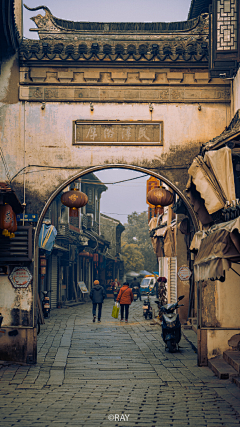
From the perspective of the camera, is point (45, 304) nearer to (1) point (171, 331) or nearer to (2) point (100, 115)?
(1) point (171, 331)

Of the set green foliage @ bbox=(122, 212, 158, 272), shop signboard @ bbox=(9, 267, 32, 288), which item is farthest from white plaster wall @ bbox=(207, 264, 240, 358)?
green foliage @ bbox=(122, 212, 158, 272)

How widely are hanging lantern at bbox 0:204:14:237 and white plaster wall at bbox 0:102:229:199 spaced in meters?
1.66

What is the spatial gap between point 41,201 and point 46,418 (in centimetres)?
577

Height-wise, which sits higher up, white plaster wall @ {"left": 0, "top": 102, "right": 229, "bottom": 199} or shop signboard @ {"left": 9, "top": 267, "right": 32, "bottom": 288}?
white plaster wall @ {"left": 0, "top": 102, "right": 229, "bottom": 199}

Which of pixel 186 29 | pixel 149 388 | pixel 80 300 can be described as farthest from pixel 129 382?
pixel 80 300

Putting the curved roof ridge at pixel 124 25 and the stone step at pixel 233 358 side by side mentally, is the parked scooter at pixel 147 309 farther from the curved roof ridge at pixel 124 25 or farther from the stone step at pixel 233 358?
the curved roof ridge at pixel 124 25

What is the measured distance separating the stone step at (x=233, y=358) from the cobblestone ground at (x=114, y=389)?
436mm

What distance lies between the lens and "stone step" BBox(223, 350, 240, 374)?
9094 mm

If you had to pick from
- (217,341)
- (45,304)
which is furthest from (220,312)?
(45,304)

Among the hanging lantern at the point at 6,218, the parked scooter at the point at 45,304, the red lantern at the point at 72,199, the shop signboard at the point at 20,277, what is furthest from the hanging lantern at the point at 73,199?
the parked scooter at the point at 45,304

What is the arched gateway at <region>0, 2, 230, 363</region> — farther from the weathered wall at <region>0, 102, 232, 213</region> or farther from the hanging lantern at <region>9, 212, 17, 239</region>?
the hanging lantern at <region>9, 212, 17, 239</region>

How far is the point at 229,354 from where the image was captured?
990 centimetres

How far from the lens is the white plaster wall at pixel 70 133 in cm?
1136

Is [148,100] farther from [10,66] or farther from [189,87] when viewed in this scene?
[10,66]
